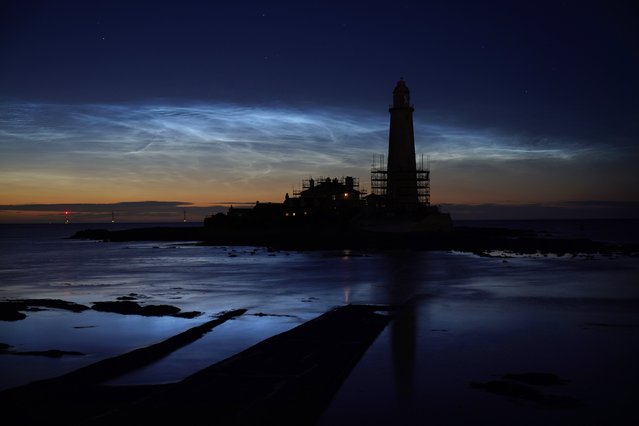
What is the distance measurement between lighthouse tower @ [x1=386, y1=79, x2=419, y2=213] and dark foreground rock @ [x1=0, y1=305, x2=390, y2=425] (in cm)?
5456

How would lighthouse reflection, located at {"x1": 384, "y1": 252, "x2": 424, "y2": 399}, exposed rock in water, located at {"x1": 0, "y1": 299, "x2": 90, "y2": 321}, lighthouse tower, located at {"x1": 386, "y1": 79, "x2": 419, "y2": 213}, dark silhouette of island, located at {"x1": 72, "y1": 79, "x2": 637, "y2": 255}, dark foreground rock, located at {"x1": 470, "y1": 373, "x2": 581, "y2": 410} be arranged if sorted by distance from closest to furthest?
1. dark foreground rock, located at {"x1": 470, "y1": 373, "x2": 581, "y2": 410}
2. lighthouse reflection, located at {"x1": 384, "y1": 252, "x2": 424, "y2": 399}
3. exposed rock in water, located at {"x1": 0, "y1": 299, "x2": 90, "y2": 321}
4. dark silhouette of island, located at {"x1": 72, "y1": 79, "x2": 637, "y2": 255}
5. lighthouse tower, located at {"x1": 386, "y1": 79, "x2": 419, "y2": 213}

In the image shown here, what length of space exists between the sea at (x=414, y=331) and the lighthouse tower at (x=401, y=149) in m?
31.3

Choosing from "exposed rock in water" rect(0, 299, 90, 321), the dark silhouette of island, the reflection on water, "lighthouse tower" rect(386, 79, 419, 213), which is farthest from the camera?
"lighthouse tower" rect(386, 79, 419, 213)

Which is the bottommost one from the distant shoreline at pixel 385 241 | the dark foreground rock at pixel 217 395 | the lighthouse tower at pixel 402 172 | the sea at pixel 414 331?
the sea at pixel 414 331

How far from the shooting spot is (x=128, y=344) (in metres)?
13.7

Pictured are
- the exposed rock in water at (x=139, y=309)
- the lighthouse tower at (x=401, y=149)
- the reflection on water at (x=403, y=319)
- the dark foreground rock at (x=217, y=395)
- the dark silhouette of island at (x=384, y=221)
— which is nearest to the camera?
the dark foreground rock at (x=217, y=395)

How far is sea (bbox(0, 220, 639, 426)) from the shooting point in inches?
366

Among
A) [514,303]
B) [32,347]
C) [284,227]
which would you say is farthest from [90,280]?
[284,227]

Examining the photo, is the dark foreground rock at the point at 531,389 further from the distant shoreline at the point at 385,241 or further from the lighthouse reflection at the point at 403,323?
the distant shoreline at the point at 385,241

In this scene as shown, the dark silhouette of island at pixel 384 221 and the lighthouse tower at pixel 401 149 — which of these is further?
the lighthouse tower at pixel 401 149

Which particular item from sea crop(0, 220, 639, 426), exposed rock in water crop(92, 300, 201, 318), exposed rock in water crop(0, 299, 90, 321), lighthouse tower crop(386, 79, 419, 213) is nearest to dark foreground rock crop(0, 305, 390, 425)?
sea crop(0, 220, 639, 426)

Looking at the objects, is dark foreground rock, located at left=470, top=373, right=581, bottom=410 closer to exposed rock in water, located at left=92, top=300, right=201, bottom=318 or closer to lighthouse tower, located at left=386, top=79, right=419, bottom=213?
exposed rock in water, located at left=92, top=300, right=201, bottom=318

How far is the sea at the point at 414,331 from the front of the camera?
9297mm

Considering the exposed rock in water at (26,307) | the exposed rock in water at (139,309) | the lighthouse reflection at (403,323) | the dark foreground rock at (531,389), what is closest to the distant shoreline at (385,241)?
the lighthouse reflection at (403,323)
